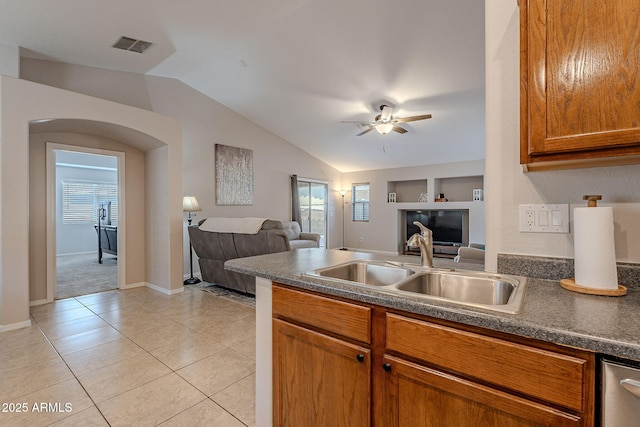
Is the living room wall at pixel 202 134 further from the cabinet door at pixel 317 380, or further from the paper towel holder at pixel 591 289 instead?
the paper towel holder at pixel 591 289

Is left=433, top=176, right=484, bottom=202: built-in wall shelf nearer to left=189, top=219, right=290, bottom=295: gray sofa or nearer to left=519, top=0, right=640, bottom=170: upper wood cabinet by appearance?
left=189, top=219, right=290, bottom=295: gray sofa

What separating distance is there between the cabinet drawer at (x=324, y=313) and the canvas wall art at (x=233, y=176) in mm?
4567

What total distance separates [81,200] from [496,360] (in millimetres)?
9709

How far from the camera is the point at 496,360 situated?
0.80 m

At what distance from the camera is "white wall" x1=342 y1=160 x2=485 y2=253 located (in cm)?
673

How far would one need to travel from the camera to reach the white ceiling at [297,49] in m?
2.94

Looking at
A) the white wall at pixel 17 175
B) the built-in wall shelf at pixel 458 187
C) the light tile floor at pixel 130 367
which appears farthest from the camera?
the built-in wall shelf at pixel 458 187

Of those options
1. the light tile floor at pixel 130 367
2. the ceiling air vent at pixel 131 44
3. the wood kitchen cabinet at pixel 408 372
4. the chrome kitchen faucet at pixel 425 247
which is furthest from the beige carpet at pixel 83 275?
the chrome kitchen faucet at pixel 425 247

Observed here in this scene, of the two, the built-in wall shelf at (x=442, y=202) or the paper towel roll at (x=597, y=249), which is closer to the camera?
the paper towel roll at (x=597, y=249)

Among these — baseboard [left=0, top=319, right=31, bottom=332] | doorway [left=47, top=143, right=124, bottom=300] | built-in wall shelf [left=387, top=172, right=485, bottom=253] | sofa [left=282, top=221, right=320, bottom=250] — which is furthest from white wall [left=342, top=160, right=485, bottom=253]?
baseboard [left=0, top=319, right=31, bottom=332]

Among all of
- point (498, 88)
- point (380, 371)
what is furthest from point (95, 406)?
point (498, 88)

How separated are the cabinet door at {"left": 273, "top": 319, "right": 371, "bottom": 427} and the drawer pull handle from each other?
0.65 metres

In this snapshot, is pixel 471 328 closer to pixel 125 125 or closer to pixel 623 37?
pixel 623 37

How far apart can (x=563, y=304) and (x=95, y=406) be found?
94.8 inches
